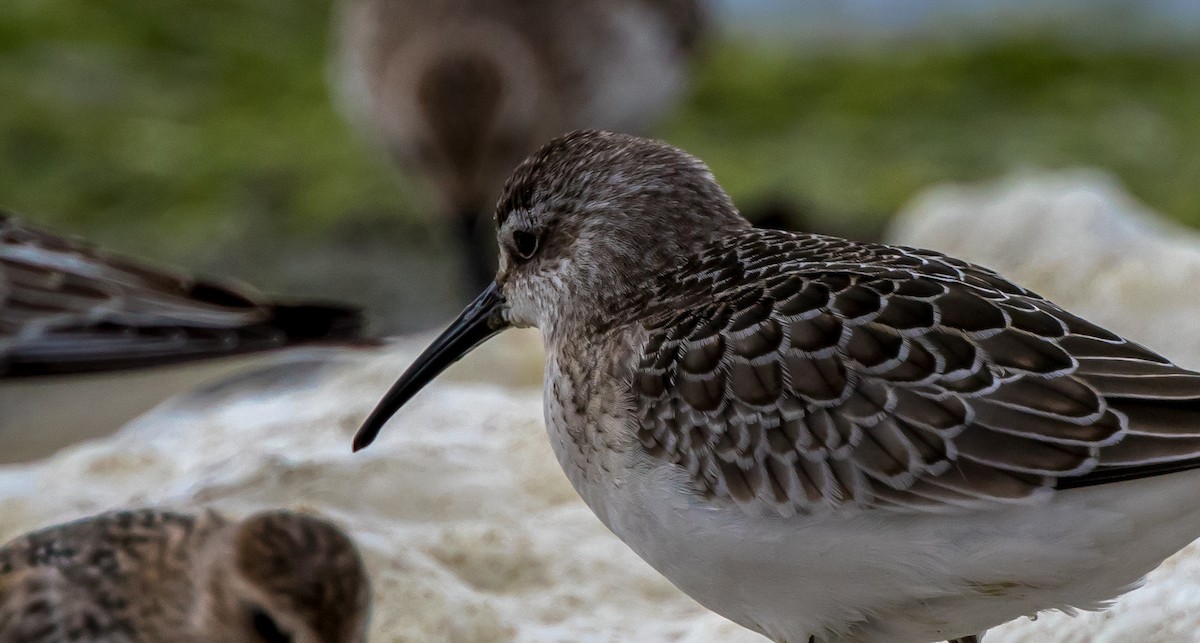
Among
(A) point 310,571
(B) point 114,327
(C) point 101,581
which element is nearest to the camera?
(A) point 310,571

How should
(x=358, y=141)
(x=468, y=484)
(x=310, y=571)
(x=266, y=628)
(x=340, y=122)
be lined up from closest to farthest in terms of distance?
(x=310, y=571) < (x=266, y=628) < (x=468, y=484) < (x=358, y=141) < (x=340, y=122)

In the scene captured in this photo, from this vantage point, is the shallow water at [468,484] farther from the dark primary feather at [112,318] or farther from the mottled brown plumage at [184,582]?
the mottled brown plumage at [184,582]

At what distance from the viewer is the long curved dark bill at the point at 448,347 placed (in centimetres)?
371

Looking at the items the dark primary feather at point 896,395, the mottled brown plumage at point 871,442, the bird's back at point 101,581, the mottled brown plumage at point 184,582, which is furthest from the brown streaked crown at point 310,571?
the dark primary feather at point 896,395

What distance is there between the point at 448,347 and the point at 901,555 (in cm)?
134

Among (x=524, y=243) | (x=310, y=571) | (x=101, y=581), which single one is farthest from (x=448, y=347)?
(x=101, y=581)

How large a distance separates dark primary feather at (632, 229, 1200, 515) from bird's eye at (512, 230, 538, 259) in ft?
1.62

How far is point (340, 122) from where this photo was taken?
36.7 ft

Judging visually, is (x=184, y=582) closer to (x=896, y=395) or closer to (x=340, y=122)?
(x=896, y=395)

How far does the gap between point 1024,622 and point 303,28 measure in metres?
9.69

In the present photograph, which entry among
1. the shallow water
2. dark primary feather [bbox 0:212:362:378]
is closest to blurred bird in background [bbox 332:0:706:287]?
the shallow water

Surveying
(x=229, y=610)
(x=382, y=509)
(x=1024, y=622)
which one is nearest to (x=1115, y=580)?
(x=1024, y=622)

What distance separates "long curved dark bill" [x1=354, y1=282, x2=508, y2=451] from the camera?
3709 millimetres

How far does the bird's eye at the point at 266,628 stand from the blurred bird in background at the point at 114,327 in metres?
2.02
